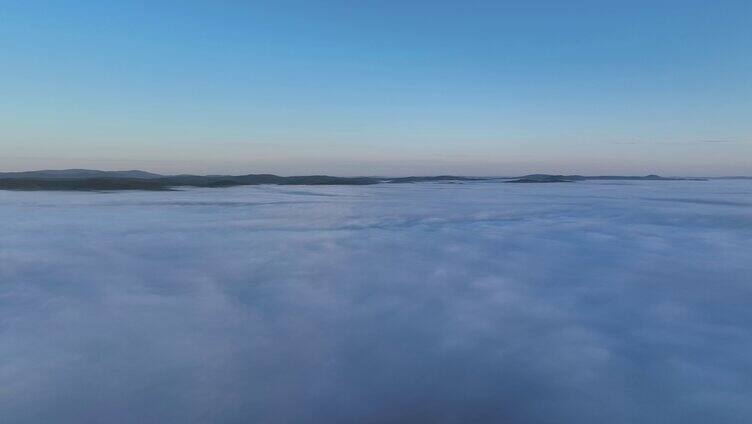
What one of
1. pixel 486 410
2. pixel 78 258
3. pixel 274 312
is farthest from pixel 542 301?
pixel 78 258

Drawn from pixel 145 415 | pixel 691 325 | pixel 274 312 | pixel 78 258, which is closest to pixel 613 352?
pixel 691 325

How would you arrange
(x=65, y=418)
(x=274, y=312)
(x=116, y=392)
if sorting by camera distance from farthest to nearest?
(x=274, y=312)
(x=116, y=392)
(x=65, y=418)

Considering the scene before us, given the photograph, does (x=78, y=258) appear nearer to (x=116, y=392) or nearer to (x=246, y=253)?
(x=246, y=253)

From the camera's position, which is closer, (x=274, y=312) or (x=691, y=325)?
(x=691, y=325)

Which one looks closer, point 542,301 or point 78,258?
point 542,301

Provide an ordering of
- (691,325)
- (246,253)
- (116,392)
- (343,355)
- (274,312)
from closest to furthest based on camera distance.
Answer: (116,392) → (343,355) → (691,325) → (274,312) → (246,253)

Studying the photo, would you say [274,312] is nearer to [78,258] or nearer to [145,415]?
[145,415]

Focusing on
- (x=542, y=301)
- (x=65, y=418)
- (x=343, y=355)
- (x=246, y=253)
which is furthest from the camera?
(x=246, y=253)

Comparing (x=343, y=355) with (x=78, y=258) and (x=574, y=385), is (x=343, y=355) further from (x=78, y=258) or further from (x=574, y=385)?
(x=78, y=258)

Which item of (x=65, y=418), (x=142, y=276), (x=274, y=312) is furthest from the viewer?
(x=142, y=276)
